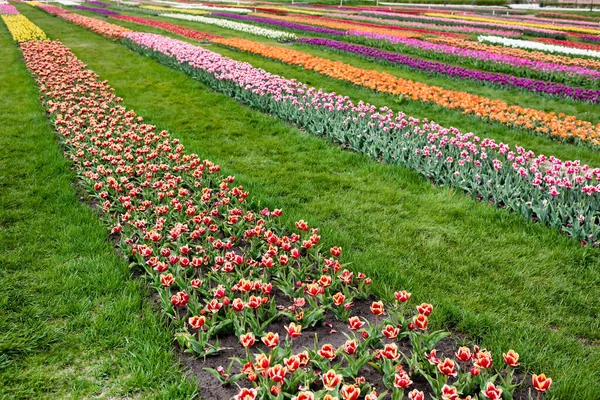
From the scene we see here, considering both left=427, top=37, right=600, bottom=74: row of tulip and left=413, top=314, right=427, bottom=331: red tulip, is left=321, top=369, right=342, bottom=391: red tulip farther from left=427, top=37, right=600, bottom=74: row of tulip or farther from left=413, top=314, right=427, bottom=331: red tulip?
left=427, top=37, right=600, bottom=74: row of tulip

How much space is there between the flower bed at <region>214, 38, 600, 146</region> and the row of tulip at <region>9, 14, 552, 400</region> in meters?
5.98

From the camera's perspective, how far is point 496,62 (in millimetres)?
15469

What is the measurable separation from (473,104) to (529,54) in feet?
34.7

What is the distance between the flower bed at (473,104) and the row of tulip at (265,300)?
5981mm

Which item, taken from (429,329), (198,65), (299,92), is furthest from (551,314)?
(198,65)

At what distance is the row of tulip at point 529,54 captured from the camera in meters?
15.8

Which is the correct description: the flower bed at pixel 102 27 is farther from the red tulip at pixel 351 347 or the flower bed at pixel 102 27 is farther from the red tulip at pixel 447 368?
the red tulip at pixel 447 368

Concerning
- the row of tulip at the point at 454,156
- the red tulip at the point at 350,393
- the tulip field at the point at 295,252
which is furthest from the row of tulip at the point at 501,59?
the red tulip at the point at 350,393

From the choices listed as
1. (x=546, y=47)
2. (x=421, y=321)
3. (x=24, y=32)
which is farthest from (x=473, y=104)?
(x=24, y=32)

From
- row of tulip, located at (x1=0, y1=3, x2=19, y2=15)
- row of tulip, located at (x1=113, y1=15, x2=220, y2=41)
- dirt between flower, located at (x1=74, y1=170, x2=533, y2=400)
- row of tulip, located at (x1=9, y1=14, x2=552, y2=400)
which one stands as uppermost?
row of tulip, located at (x1=0, y1=3, x2=19, y2=15)

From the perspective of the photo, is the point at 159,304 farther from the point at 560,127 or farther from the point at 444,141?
the point at 560,127

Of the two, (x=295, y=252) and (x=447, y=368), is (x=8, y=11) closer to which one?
(x=295, y=252)

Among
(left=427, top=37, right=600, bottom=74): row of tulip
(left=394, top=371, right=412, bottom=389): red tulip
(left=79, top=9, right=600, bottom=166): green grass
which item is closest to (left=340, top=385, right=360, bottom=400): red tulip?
(left=394, top=371, right=412, bottom=389): red tulip

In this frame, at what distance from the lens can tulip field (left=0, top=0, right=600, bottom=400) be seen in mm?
2861
